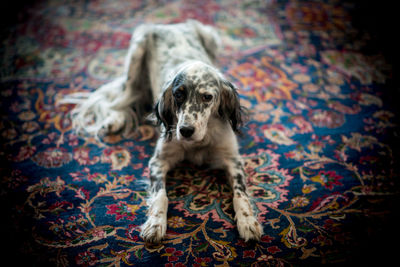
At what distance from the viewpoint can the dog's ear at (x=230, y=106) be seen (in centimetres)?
170

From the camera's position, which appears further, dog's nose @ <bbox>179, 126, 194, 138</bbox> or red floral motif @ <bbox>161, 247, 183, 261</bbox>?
dog's nose @ <bbox>179, 126, 194, 138</bbox>

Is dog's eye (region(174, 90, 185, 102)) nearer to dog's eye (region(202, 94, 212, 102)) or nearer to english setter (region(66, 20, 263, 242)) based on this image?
english setter (region(66, 20, 263, 242))

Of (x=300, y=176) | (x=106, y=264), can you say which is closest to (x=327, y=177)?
(x=300, y=176)

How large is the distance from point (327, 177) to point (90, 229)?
1.44 metres

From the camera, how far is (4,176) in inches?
70.3

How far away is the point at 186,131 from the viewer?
4.86 feet

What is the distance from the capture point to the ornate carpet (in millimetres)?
1403

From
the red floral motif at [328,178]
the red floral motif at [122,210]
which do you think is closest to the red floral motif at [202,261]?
the red floral motif at [122,210]

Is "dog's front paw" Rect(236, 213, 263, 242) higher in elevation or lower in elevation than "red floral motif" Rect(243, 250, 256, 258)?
higher

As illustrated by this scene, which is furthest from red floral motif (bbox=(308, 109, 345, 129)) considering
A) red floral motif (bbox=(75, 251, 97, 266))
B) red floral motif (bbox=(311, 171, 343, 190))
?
red floral motif (bbox=(75, 251, 97, 266))

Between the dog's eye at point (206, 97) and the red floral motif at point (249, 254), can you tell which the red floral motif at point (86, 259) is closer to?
the red floral motif at point (249, 254)

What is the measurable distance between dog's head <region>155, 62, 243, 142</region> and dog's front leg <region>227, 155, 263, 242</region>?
0.24 metres

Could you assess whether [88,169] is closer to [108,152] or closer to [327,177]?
[108,152]

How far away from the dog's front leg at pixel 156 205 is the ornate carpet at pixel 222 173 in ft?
0.19
